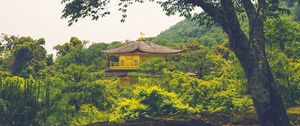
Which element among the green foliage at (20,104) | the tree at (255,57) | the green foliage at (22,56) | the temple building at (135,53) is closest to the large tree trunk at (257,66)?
the tree at (255,57)

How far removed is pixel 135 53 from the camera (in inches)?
1812

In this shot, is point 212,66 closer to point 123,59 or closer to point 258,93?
point 123,59

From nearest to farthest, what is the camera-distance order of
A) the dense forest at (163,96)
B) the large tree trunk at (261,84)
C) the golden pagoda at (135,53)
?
1. the large tree trunk at (261,84)
2. the dense forest at (163,96)
3. the golden pagoda at (135,53)

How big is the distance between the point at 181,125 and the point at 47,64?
47565 millimetres

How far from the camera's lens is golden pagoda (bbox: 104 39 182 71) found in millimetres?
45406

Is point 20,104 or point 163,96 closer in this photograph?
point 20,104

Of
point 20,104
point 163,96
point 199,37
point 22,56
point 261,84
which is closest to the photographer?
point 261,84

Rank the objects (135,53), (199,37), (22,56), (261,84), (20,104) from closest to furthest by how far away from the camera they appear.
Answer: (261,84)
(20,104)
(135,53)
(22,56)
(199,37)

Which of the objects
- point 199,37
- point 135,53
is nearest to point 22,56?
point 135,53

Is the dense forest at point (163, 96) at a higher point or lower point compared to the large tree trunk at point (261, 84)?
lower

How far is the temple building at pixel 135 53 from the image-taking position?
4544cm

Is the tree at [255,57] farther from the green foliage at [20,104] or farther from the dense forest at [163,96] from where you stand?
the green foliage at [20,104]

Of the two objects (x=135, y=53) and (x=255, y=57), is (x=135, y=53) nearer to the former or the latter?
(x=135, y=53)

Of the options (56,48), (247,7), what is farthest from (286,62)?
(56,48)
